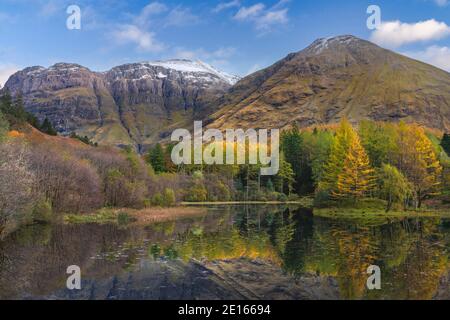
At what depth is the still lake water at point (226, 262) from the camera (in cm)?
2186

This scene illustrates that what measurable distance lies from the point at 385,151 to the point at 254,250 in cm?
5079

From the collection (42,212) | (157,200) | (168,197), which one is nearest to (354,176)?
(168,197)

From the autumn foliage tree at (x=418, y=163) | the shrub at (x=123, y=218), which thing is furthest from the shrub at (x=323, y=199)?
the shrub at (x=123, y=218)

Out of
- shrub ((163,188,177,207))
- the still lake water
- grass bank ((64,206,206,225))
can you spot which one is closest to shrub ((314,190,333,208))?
grass bank ((64,206,206,225))

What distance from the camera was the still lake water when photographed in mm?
21859

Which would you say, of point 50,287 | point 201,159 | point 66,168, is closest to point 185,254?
point 50,287

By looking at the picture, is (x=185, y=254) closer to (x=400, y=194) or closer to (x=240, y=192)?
(x=400, y=194)

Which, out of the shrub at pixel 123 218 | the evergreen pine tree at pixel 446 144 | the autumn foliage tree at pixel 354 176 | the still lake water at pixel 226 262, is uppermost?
the evergreen pine tree at pixel 446 144

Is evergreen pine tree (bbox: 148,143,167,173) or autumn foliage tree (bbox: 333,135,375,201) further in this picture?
evergreen pine tree (bbox: 148,143,167,173)

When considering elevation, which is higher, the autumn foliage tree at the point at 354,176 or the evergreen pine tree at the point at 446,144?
the evergreen pine tree at the point at 446,144

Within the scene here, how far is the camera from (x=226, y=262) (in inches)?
1178

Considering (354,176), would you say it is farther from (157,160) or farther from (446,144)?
(157,160)

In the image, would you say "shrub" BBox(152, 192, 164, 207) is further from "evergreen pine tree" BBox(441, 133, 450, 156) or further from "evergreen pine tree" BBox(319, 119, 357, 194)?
"evergreen pine tree" BBox(441, 133, 450, 156)

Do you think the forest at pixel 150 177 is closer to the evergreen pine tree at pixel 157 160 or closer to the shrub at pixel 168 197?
the shrub at pixel 168 197
